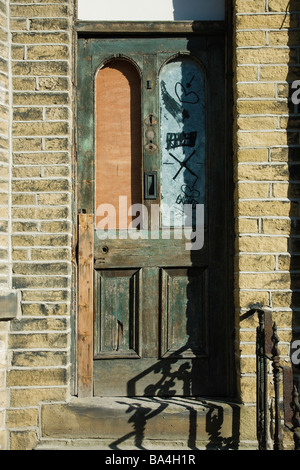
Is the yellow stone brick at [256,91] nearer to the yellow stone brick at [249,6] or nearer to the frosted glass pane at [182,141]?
the frosted glass pane at [182,141]

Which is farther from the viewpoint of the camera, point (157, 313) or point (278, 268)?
point (157, 313)

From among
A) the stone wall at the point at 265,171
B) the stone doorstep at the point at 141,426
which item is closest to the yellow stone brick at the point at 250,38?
the stone wall at the point at 265,171

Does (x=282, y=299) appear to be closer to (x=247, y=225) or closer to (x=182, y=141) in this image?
(x=247, y=225)

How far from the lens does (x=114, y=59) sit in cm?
368

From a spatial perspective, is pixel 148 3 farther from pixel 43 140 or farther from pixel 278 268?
pixel 278 268

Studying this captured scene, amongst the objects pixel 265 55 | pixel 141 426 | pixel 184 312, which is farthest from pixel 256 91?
pixel 141 426

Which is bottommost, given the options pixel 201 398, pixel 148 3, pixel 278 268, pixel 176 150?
pixel 201 398

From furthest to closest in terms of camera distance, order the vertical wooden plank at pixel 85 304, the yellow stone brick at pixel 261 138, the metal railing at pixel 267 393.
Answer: the vertical wooden plank at pixel 85 304, the yellow stone brick at pixel 261 138, the metal railing at pixel 267 393

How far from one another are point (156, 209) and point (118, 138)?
591 millimetres

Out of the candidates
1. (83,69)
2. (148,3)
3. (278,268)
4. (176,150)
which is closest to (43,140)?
(83,69)

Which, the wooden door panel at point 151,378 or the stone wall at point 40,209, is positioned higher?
the stone wall at point 40,209

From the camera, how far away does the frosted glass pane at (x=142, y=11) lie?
3637mm

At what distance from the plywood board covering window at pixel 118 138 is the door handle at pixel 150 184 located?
0.07 m

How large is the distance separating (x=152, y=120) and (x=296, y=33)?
3.70 ft
